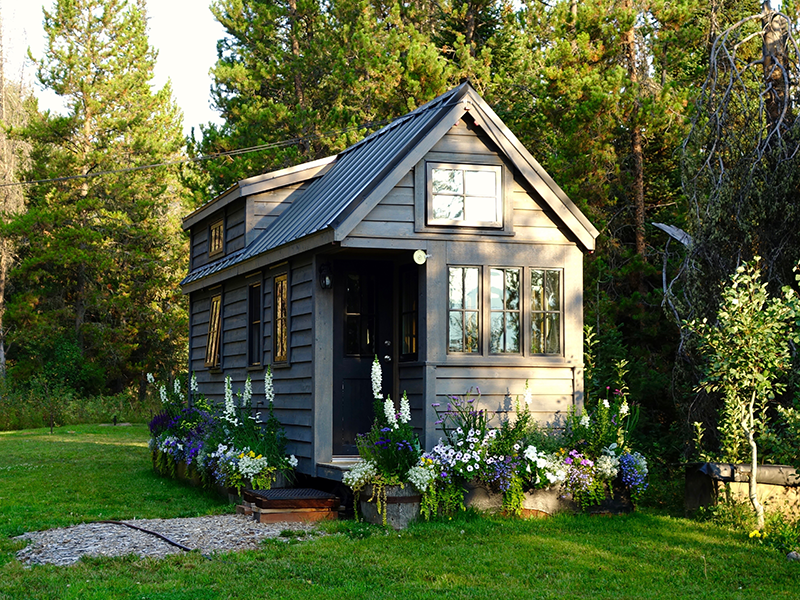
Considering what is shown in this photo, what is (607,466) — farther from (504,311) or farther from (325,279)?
(325,279)

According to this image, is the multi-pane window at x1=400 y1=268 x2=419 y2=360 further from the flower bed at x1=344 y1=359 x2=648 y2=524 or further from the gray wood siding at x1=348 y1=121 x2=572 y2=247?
the flower bed at x1=344 y1=359 x2=648 y2=524

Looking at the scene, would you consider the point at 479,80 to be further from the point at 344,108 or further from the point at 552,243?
the point at 552,243

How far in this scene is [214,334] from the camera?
14.9 meters

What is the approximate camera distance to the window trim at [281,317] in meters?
11.4

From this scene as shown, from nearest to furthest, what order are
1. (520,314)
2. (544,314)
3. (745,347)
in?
(745,347), (520,314), (544,314)

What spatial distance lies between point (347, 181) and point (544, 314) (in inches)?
122

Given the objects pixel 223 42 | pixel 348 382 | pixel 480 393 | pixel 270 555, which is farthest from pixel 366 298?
pixel 223 42

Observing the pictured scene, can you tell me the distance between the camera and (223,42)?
96.1 feet

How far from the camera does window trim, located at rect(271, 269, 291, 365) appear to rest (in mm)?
11375

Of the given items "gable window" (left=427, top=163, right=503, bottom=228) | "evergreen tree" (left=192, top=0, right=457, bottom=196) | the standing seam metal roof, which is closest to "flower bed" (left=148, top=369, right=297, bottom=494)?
the standing seam metal roof

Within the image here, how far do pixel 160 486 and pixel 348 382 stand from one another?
147 inches

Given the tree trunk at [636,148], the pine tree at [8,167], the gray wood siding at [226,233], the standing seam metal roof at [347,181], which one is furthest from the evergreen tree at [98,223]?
the tree trunk at [636,148]

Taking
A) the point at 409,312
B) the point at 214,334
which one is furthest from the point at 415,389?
the point at 214,334

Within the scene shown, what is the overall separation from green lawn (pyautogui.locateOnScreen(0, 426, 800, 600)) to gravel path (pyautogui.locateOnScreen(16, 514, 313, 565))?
0.88 feet
